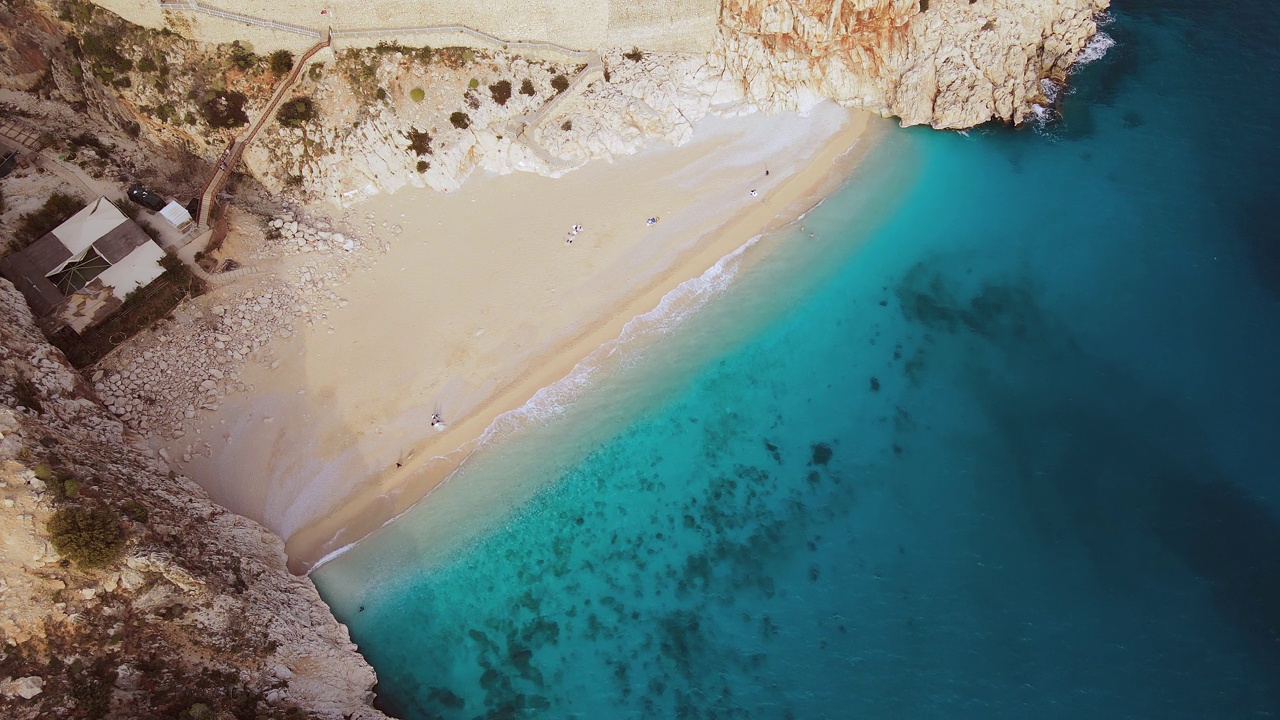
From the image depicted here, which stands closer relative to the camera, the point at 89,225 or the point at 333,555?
the point at 333,555

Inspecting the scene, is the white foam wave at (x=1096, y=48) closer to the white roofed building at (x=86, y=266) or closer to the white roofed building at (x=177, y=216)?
the white roofed building at (x=177, y=216)

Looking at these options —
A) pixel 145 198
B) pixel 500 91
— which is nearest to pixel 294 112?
pixel 145 198

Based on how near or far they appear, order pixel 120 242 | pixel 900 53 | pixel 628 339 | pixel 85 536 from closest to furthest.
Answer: pixel 85 536, pixel 120 242, pixel 628 339, pixel 900 53

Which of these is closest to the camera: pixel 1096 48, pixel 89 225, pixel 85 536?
pixel 85 536

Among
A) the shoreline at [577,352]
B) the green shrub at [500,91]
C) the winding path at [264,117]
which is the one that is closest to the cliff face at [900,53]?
the shoreline at [577,352]

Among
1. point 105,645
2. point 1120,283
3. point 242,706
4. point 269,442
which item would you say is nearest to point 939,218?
point 1120,283

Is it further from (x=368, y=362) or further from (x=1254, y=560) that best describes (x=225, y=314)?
(x=1254, y=560)

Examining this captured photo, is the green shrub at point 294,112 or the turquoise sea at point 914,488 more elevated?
the green shrub at point 294,112

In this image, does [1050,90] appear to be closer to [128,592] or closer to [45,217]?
[128,592]
